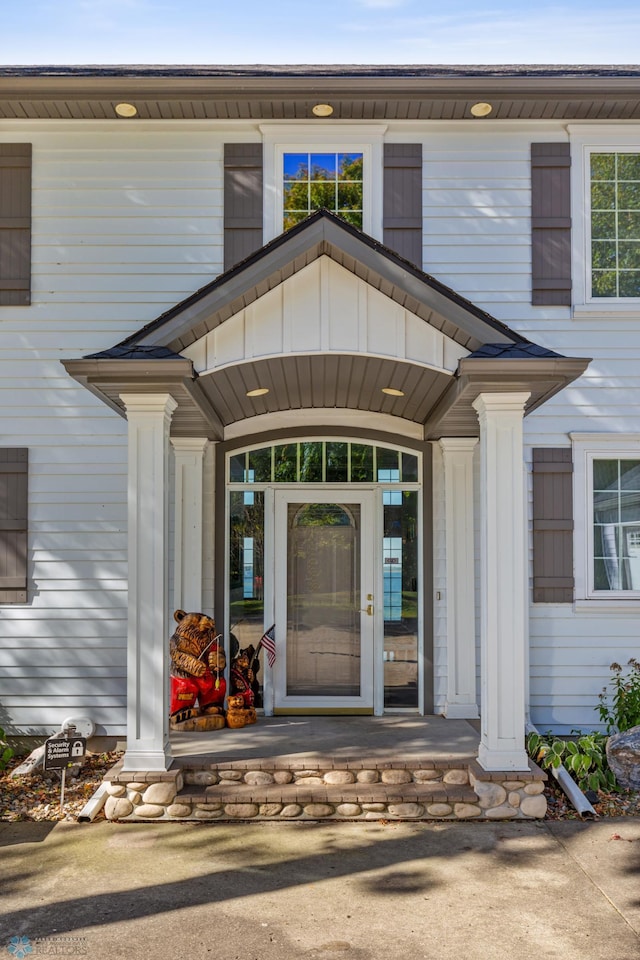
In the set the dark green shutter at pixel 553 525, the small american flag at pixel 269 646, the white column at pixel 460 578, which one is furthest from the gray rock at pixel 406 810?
the dark green shutter at pixel 553 525

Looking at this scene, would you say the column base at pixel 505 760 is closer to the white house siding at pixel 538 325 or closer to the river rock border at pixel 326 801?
the river rock border at pixel 326 801

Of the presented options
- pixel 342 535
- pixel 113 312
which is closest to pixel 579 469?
pixel 342 535

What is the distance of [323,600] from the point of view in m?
8.45

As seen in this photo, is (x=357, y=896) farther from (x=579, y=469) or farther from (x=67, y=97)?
(x=67, y=97)

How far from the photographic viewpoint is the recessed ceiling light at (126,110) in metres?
8.02

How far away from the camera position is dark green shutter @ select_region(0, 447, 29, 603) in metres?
8.05

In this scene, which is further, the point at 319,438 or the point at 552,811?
the point at 319,438

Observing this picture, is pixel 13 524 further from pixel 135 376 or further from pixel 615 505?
pixel 615 505

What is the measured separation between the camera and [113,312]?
8.19 m

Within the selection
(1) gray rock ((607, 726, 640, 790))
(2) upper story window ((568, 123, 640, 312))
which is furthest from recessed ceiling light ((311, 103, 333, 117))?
(1) gray rock ((607, 726, 640, 790))

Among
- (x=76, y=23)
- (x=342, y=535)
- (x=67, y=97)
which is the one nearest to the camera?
(x=67, y=97)

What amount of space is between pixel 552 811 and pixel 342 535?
323 cm

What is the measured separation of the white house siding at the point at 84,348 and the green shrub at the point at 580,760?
3.70 metres

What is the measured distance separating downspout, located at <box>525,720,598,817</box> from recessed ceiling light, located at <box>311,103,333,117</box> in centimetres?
604
